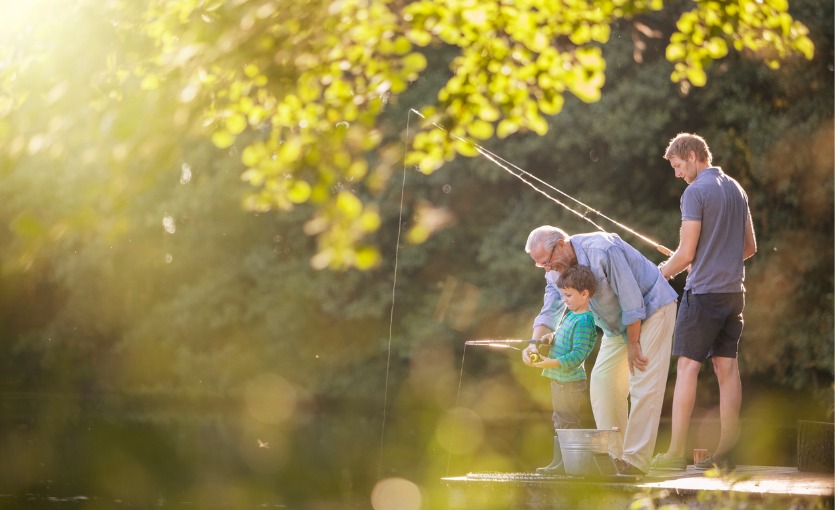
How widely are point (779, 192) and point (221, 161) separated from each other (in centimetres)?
1075

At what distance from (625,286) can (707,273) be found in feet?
2.65

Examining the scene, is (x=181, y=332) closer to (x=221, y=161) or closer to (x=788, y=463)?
(x=221, y=161)

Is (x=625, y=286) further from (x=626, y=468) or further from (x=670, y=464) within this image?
(x=670, y=464)

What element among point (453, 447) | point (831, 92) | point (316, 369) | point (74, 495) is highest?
point (74, 495)

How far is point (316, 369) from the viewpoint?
24.0 m

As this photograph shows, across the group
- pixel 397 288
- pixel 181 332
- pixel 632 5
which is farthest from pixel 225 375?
pixel 632 5

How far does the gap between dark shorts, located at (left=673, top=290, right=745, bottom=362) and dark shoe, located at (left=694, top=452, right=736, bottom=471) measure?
0.61 meters

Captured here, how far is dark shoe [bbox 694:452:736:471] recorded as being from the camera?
7.52 m

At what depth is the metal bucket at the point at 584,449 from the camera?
6.71 metres

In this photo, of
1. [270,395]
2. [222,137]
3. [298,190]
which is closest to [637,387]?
[222,137]

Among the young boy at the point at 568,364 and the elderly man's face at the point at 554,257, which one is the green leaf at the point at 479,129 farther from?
the young boy at the point at 568,364

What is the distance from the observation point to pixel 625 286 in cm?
696

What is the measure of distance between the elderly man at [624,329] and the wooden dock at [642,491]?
279mm

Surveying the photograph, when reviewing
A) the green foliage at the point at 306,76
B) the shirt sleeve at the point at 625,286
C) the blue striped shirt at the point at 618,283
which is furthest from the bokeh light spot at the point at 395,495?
the green foliage at the point at 306,76
